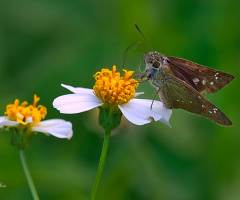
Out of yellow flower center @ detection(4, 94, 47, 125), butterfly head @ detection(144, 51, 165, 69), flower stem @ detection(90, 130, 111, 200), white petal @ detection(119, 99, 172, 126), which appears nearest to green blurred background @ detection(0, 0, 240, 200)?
yellow flower center @ detection(4, 94, 47, 125)

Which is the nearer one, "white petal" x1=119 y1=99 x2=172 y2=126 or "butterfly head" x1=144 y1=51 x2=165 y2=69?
"white petal" x1=119 y1=99 x2=172 y2=126

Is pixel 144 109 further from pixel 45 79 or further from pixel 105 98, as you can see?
pixel 45 79

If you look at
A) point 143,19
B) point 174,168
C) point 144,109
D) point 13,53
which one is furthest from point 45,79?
point 144,109

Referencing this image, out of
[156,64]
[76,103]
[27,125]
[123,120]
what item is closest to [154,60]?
[156,64]

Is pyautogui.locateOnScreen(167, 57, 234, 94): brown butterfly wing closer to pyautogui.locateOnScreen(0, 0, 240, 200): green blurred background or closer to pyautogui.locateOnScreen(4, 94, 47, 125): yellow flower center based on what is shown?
pyautogui.locateOnScreen(4, 94, 47, 125): yellow flower center

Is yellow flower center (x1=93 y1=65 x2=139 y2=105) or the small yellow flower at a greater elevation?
yellow flower center (x1=93 y1=65 x2=139 y2=105)

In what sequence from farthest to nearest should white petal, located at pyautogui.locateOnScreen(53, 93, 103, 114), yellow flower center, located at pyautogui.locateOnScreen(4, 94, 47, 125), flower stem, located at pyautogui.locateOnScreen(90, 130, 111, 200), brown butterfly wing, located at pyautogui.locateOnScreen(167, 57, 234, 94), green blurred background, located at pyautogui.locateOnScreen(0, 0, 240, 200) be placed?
1. green blurred background, located at pyautogui.locateOnScreen(0, 0, 240, 200)
2. brown butterfly wing, located at pyautogui.locateOnScreen(167, 57, 234, 94)
3. yellow flower center, located at pyautogui.locateOnScreen(4, 94, 47, 125)
4. white petal, located at pyautogui.locateOnScreen(53, 93, 103, 114)
5. flower stem, located at pyautogui.locateOnScreen(90, 130, 111, 200)

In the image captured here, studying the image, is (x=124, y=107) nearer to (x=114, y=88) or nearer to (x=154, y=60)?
(x=114, y=88)
